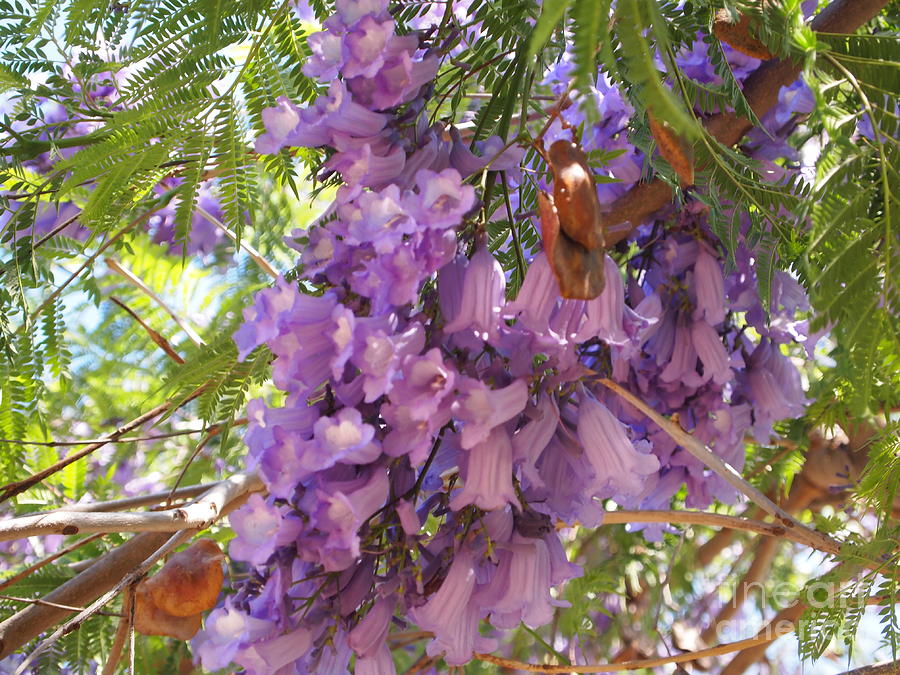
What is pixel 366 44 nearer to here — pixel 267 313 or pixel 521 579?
pixel 267 313

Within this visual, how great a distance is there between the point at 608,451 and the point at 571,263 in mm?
219

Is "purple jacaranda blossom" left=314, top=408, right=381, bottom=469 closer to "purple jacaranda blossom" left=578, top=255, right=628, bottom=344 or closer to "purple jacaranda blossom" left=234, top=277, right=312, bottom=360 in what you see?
"purple jacaranda blossom" left=234, top=277, right=312, bottom=360

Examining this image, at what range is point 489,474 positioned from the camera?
0.75 m

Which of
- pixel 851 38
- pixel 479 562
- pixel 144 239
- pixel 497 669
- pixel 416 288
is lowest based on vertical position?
pixel 497 669

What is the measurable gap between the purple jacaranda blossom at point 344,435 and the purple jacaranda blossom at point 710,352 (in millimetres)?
593

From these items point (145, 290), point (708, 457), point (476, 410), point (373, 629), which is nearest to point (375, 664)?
point (373, 629)

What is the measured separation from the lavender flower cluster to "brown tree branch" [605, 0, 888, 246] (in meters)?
0.27

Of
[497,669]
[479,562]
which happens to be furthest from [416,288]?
[497,669]

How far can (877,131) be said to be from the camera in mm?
709

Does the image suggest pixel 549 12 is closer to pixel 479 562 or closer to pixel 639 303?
pixel 479 562

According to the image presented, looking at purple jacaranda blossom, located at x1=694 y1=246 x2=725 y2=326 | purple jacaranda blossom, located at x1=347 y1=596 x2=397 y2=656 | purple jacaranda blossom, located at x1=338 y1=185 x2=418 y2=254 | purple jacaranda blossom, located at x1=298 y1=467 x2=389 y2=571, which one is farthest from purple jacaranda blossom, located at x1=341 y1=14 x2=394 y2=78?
purple jacaranda blossom, located at x1=694 y1=246 x2=725 y2=326

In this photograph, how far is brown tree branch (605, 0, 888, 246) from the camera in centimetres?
103

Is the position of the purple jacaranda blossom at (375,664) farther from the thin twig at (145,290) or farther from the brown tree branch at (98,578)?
the thin twig at (145,290)

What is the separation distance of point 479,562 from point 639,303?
47 cm
